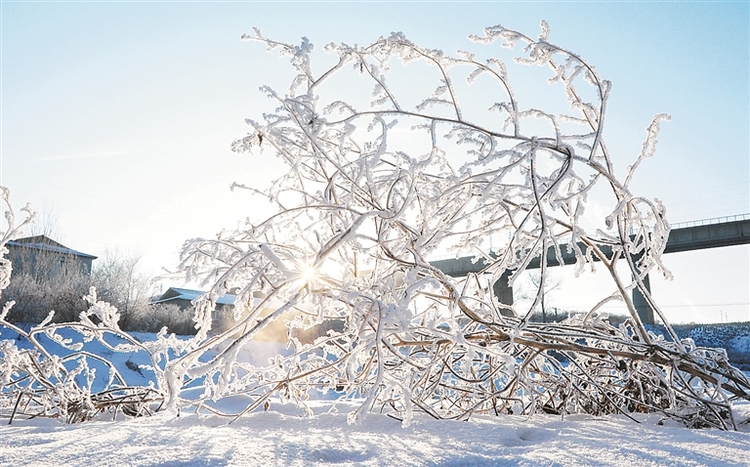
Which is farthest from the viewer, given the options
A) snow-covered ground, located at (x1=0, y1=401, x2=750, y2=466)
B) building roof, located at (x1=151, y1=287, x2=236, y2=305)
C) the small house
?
building roof, located at (x1=151, y1=287, x2=236, y2=305)

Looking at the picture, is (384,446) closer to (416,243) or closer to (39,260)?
(416,243)

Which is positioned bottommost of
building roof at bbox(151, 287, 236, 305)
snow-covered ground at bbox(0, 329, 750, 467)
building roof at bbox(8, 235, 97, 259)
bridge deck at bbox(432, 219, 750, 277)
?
snow-covered ground at bbox(0, 329, 750, 467)

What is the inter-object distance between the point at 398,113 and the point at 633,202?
2.65 feet

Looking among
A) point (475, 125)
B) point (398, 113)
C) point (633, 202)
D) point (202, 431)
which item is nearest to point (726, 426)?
point (633, 202)

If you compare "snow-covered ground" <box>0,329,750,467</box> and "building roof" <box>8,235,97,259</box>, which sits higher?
"building roof" <box>8,235,97,259</box>

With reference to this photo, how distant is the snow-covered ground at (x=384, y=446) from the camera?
1062 millimetres

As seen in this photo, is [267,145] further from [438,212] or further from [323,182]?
[438,212]

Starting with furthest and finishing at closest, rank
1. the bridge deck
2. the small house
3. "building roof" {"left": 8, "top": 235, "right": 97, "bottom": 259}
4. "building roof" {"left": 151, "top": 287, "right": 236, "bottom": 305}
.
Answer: "building roof" {"left": 151, "top": 287, "right": 236, "bottom": 305}
the bridge deck
"building roof" {"left": 8, "top": 235, "right": 97, "bottom": 259}
the small house

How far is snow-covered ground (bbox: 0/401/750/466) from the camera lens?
106cm

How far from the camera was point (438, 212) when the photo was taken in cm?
158

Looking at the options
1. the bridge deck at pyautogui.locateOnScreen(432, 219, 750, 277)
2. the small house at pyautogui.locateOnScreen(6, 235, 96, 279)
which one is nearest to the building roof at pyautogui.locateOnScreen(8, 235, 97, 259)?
the small house at pyautogui.locateOnScreen(6, 235, 96, 279)

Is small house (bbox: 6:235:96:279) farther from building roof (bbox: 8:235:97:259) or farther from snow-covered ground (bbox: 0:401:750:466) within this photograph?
snow-covered ground (bbox: 0:401:750:466)

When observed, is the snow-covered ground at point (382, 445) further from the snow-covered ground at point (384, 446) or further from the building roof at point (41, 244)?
the building roof at point (41, 244)

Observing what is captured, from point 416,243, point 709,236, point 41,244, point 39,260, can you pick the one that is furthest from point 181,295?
point 416,243
